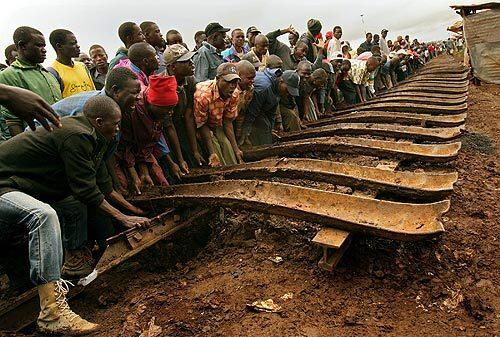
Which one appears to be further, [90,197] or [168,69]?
[168,69]

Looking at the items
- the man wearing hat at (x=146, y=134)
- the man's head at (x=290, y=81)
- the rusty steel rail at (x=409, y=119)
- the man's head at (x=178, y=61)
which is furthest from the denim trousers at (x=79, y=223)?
the rusty steel rail at (x=409, y=119)

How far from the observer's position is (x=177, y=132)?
16.0 feet

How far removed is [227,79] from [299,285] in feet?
8.64

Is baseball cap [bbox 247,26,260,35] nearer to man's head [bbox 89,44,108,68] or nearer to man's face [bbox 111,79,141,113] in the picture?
man's head [bbox 89,44,108,68]

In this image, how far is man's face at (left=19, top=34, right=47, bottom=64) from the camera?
382 centimetres

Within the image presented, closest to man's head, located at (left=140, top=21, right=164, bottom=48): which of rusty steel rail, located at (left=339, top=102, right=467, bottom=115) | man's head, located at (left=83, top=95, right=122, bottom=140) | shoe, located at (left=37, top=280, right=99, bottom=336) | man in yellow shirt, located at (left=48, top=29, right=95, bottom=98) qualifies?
man in yellow shirt, located at (left=48, top=29, right=95, bottom=98)

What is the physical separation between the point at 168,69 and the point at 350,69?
7237 mm

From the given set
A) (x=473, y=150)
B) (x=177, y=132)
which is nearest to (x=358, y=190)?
(x=177, y=132)

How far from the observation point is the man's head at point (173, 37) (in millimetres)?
6844

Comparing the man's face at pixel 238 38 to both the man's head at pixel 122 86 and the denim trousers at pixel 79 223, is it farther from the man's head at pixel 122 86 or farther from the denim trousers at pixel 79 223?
the denim trousers at pixel 79 223

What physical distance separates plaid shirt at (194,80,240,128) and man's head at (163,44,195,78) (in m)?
0.39

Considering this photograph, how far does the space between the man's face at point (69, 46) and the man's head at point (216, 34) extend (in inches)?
98.8

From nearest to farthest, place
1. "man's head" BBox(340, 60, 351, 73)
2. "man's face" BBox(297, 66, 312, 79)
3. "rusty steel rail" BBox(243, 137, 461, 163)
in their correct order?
"rusty steel rail" BBox(243, 137, 461, 163)
"man's face" BBox(297, 66, 312, 79)
"man's head" BBox(340, 60, 351, 73)

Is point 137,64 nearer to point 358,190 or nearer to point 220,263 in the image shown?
point 220,263
